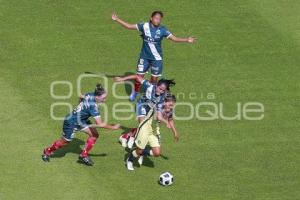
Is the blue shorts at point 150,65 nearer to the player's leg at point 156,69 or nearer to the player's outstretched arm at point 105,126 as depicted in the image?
the player's leg at point 156,69

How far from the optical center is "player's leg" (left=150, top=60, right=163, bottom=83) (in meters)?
23.5

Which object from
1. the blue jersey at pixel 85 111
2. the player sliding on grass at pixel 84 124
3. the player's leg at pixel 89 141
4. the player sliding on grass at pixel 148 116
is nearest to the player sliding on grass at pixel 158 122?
the player sliding on grass at pixel 148 116

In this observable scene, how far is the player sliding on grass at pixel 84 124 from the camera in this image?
19.6 meters

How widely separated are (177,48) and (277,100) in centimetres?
482

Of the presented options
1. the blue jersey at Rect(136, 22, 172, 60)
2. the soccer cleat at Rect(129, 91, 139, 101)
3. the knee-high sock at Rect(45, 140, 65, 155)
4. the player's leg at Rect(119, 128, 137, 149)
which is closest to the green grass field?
the player's leg at Rect(119, 128, 137, 149)

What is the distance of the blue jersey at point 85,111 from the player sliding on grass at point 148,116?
1378 millimetres

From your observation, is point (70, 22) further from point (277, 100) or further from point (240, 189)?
point (240, 189)

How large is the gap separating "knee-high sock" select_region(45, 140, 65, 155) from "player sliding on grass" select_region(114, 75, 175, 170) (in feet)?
6.47

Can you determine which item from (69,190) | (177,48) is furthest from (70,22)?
(69,190)

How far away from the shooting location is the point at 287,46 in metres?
27.3

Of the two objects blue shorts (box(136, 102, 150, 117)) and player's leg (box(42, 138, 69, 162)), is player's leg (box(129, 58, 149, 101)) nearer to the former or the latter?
blue shorts (box(136, 102, 150, 117))

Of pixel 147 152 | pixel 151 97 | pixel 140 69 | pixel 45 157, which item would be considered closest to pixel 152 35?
pixel 140 69

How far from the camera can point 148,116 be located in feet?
65.9

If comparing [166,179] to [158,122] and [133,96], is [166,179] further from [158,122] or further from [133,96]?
[133,96]
